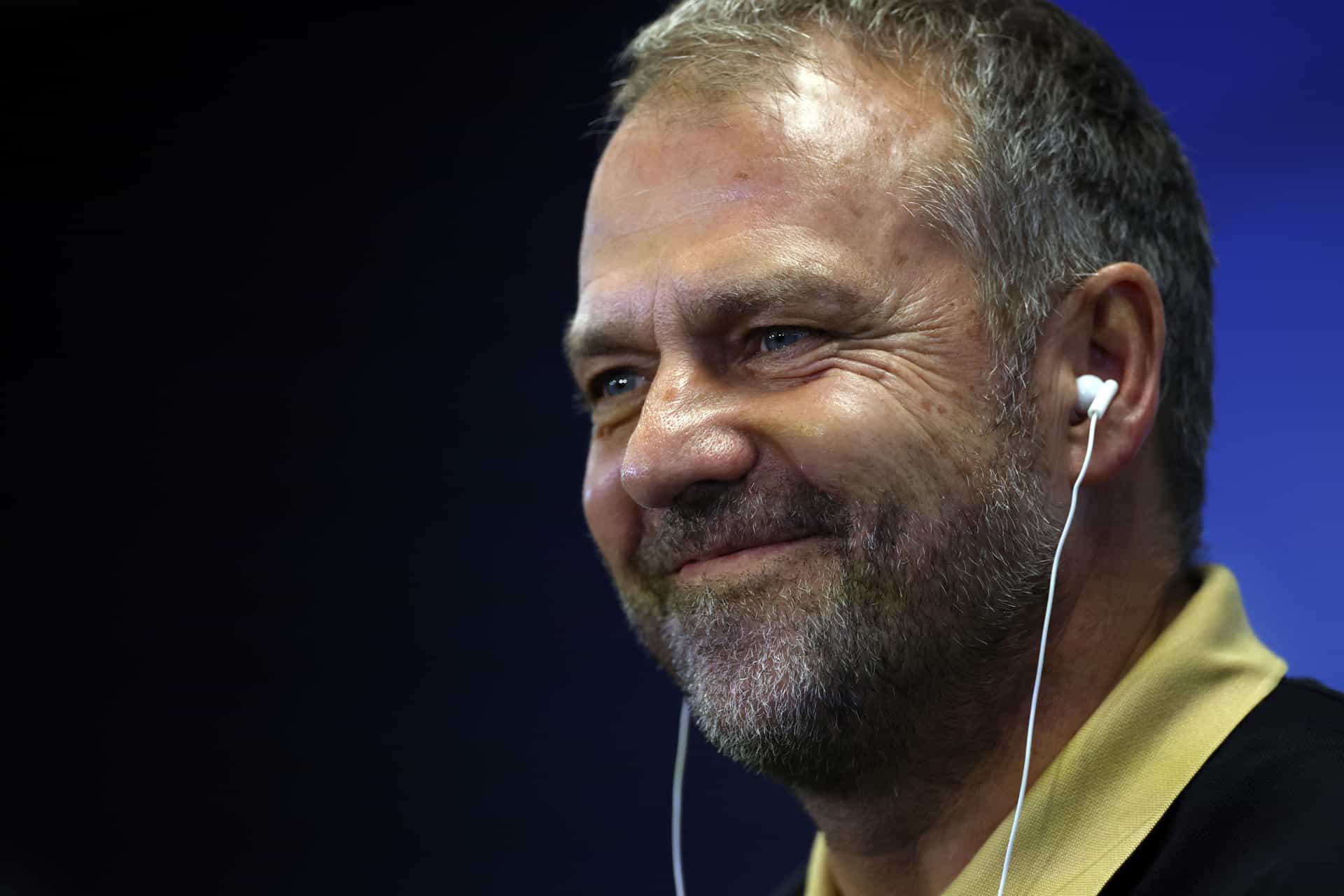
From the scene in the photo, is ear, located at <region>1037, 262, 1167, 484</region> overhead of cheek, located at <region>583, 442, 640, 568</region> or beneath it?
overhead

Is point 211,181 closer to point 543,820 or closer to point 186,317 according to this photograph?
point 186,317

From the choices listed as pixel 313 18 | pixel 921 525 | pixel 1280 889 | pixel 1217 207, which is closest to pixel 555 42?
pixel 313 18

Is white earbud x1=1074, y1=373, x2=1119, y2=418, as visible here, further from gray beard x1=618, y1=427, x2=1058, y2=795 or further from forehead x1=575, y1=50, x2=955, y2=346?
forehead x1=575, y1=50, x2=955, y2=346

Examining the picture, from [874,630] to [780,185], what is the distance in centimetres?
43

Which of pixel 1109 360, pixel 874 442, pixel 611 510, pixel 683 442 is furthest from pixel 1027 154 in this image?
pixel 611 510

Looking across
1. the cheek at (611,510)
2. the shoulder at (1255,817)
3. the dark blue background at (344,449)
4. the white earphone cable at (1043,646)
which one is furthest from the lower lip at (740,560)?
the dark blue background at (344,449)

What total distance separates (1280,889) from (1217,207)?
3.91 ft

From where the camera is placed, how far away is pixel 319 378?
2.31 meters

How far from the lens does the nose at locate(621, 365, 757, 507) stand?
1.22 meters

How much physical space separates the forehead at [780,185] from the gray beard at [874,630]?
0.22 metres

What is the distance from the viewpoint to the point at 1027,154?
1313 millimetres

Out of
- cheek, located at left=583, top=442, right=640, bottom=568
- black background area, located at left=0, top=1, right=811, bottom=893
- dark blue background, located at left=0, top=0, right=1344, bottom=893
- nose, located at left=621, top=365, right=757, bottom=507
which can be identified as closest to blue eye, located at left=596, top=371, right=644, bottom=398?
cheek, located at left=583, top=442, right=640, bottom=568

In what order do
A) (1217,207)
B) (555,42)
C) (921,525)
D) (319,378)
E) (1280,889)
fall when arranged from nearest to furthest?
(1280,889) → (921,525) → (1217,207) → (319,378) → (555,42)

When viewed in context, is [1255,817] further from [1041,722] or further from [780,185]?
[780,185]
